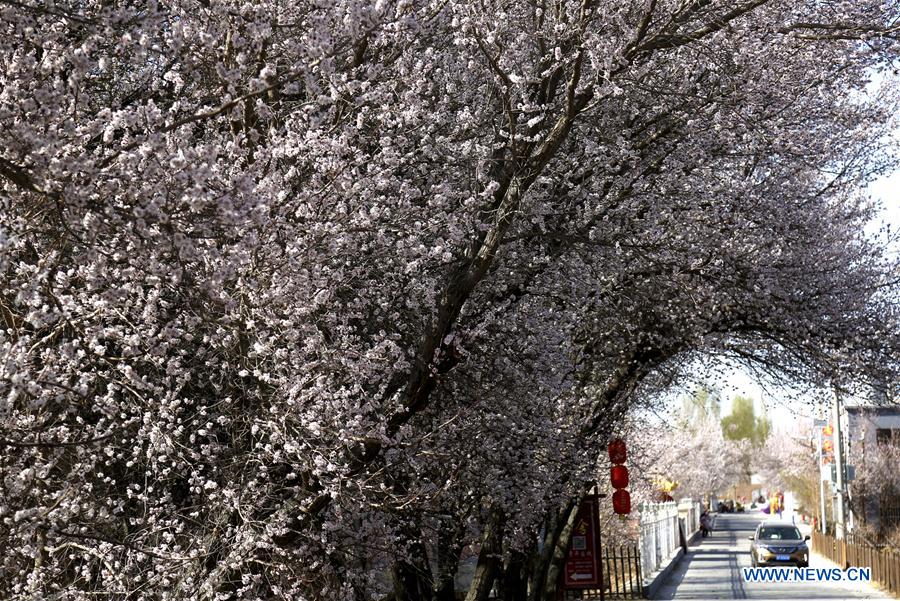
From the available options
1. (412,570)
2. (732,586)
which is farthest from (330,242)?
(732,586)

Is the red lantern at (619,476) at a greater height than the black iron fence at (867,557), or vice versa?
the red lantern at (619,476)

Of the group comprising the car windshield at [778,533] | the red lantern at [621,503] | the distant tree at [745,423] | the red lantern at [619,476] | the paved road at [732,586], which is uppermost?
the distant tree at [745,423]

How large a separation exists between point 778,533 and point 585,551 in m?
19.3

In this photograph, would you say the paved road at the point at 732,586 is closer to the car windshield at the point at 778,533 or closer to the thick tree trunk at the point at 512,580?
the car windshield at the point at 778,533

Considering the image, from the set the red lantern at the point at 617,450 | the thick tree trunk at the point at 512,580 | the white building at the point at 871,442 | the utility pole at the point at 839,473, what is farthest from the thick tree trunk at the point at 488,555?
the white building at the point at 871,442

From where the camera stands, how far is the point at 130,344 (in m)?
6.43

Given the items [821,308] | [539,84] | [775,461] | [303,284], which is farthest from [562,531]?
[775,461]

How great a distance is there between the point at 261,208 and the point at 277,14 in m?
2.79

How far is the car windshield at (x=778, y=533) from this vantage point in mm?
37469

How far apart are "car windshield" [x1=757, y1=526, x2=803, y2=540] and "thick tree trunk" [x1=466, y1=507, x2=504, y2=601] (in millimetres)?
23355

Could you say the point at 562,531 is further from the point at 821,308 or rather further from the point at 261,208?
the point at 261,208

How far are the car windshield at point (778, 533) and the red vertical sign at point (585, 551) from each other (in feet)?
61.8

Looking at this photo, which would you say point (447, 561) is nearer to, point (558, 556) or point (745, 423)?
point (558, 556)

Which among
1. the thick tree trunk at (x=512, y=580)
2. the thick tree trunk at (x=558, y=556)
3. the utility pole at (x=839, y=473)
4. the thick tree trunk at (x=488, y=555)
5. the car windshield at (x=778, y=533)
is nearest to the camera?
the thick tree trunk at (x=488, y=555)
